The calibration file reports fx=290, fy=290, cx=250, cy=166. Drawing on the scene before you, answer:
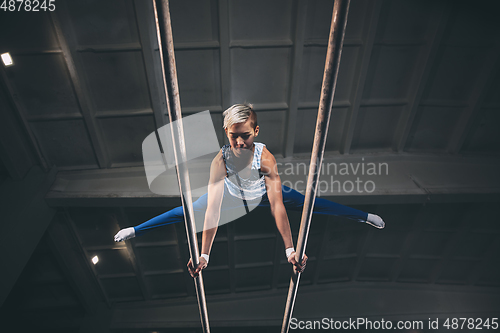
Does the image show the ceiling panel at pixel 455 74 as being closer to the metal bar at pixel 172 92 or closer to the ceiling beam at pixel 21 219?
A: the metal bar at pixel 172 92

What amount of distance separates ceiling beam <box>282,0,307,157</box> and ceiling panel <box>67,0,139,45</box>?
118 inches

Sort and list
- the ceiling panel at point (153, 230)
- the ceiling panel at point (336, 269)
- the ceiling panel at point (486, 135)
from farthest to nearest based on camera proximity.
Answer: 1. the ceiling panel at point (336, 269)
2. the ceiling panel at point (153, 230)
3. the ceiling panel at point (486, 135)

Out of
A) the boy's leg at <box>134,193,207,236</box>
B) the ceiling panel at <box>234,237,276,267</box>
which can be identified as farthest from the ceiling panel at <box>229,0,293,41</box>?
the ceiling panel at <box>234,237,276,267</box>

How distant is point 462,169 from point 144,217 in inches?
317

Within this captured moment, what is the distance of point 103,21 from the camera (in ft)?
17.3

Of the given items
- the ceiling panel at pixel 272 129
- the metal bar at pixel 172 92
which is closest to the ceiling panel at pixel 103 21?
the ceiling panel at pixel 272 129

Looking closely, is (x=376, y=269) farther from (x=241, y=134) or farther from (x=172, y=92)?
(x=172, y=92)

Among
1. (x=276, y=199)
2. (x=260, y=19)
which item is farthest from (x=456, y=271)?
(x=260, y=19)

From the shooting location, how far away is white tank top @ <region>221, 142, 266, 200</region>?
320 cm

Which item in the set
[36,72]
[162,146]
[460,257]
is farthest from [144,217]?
[460,257]

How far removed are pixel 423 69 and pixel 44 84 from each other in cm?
770

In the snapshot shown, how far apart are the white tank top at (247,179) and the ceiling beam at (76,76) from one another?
4142mm

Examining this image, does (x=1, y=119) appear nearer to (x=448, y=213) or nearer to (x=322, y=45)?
(x=322, y=45)

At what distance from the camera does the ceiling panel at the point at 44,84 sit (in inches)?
216
